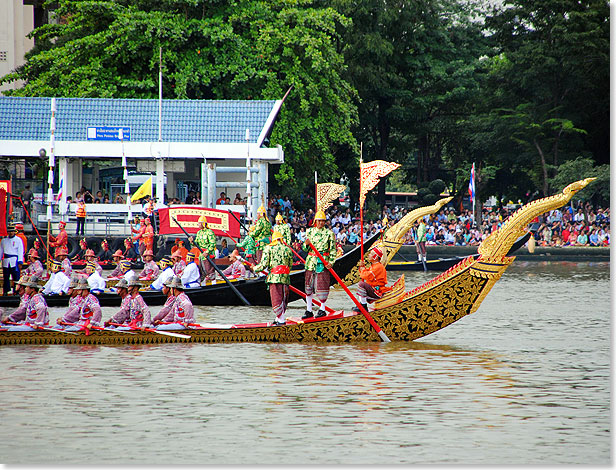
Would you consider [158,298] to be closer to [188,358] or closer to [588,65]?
[188,358]

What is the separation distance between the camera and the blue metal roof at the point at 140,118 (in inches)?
1425

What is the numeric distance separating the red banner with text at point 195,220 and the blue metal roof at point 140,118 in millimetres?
12581

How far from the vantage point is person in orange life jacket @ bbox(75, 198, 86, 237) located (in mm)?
33719

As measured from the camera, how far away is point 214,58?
39000 mm

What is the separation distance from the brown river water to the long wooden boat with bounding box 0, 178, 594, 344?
0.66 ft

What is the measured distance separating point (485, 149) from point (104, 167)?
17884 millimetres

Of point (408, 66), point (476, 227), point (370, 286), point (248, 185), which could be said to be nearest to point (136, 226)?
point (248, 185)

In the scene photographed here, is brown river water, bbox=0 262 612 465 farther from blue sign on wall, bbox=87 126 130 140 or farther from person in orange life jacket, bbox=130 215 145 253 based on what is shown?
blue sign on wall, bbox=87 126 130 140

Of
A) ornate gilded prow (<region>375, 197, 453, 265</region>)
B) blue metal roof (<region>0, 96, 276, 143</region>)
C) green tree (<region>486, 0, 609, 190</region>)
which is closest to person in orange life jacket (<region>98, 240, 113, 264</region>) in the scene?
blue metal roof (<region>0, 96, 276, 143</region>)

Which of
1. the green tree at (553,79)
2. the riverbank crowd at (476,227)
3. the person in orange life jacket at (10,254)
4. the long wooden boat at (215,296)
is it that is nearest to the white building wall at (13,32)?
the riverbank crowd at (476,227)

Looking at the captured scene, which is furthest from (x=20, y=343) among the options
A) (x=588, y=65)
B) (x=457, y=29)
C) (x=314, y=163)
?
(x=457, y=29)

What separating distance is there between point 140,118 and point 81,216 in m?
4.91

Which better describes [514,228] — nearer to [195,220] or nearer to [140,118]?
[195,220]

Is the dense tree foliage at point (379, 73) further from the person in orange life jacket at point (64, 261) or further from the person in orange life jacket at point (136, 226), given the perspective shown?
the person in orange life jacket at point (64, 261)
